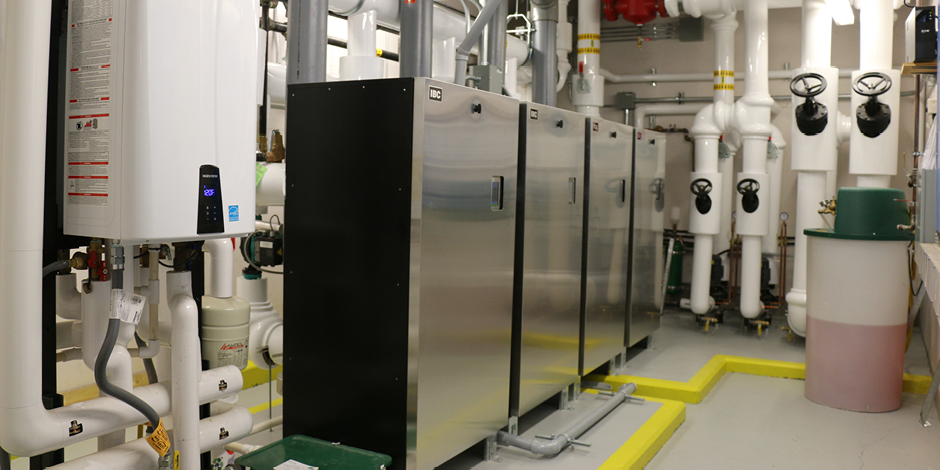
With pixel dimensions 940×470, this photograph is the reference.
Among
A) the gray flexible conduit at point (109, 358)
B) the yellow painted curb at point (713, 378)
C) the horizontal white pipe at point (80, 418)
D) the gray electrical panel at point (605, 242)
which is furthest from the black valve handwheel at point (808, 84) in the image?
the gray flexible conduit at point (109, 358)

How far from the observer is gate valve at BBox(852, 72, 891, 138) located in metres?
4.48

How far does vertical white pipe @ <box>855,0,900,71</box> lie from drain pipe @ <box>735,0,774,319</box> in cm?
87

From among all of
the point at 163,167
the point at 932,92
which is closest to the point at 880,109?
the point at 932,92

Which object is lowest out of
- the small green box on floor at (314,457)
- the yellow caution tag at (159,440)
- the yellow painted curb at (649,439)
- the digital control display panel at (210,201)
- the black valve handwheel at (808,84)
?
the yellow painted curb at (649,439)

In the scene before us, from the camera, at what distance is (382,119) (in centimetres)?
253

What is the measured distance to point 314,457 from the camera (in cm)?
247

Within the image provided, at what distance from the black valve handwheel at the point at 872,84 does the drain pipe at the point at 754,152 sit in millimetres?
871

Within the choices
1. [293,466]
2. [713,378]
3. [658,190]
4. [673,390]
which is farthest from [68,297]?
[658,190]

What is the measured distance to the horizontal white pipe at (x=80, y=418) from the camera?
1.73 m

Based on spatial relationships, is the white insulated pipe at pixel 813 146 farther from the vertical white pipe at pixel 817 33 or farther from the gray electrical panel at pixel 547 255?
the gray electrical panel at pixel 547 255

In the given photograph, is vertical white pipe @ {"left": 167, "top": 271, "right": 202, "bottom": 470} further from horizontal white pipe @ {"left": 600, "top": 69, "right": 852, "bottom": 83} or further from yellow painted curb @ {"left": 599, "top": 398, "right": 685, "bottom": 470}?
horizontal white pipe @ {"left": 600, "top": 69, "right": 852, "bottom": 83}

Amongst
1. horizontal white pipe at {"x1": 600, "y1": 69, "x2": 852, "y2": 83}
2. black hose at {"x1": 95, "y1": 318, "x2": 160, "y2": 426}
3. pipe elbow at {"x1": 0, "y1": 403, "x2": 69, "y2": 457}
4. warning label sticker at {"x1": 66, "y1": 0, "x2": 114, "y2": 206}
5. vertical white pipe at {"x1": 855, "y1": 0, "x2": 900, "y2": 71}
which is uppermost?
horizontal white pipe at {"x1": 600, "y1": 69, "x2": 852, "y2": 83}

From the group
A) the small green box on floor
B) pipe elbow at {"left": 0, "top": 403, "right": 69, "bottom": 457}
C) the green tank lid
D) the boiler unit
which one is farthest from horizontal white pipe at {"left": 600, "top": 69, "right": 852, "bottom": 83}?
pipe elbow at {"left": 0, "top": 403, "right": 69, "bottom": 457}

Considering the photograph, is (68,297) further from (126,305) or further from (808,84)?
(808,84)
